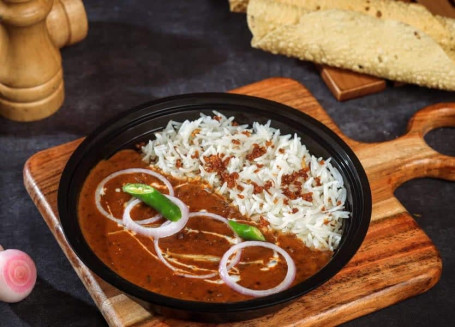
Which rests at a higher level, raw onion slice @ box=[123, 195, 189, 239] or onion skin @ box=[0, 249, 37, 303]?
raw onion slice @ box=[123, 195, 189, 239]

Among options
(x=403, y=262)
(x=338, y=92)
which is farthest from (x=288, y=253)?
(x=338, y=92)

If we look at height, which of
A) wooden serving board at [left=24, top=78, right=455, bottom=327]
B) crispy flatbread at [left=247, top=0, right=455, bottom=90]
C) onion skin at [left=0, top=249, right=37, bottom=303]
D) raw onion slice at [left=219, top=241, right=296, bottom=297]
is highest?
crispy flatbread at [left=247, top=0, right=455, bottom=90]

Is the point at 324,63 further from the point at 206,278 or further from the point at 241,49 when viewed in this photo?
the point at 206,278

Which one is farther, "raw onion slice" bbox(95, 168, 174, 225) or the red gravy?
"raw onion slice" bbox(95, 168, 174, 225)

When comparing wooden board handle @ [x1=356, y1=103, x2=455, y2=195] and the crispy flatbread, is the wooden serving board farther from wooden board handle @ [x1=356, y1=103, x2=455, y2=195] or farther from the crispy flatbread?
the crispy flatbread

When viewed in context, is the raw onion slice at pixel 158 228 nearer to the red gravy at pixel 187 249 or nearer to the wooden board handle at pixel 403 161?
the red gravy at pixel 187 249

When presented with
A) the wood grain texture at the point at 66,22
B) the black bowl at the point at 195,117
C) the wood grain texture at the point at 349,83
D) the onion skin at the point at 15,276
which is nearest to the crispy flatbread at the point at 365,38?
the wood grain texture at the point at 349,83

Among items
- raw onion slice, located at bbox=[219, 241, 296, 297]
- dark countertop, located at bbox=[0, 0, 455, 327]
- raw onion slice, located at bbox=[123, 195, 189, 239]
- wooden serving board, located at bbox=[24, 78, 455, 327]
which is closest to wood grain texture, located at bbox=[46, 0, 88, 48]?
dark countertop, located at bbox=[0, 0, 455, 327]
